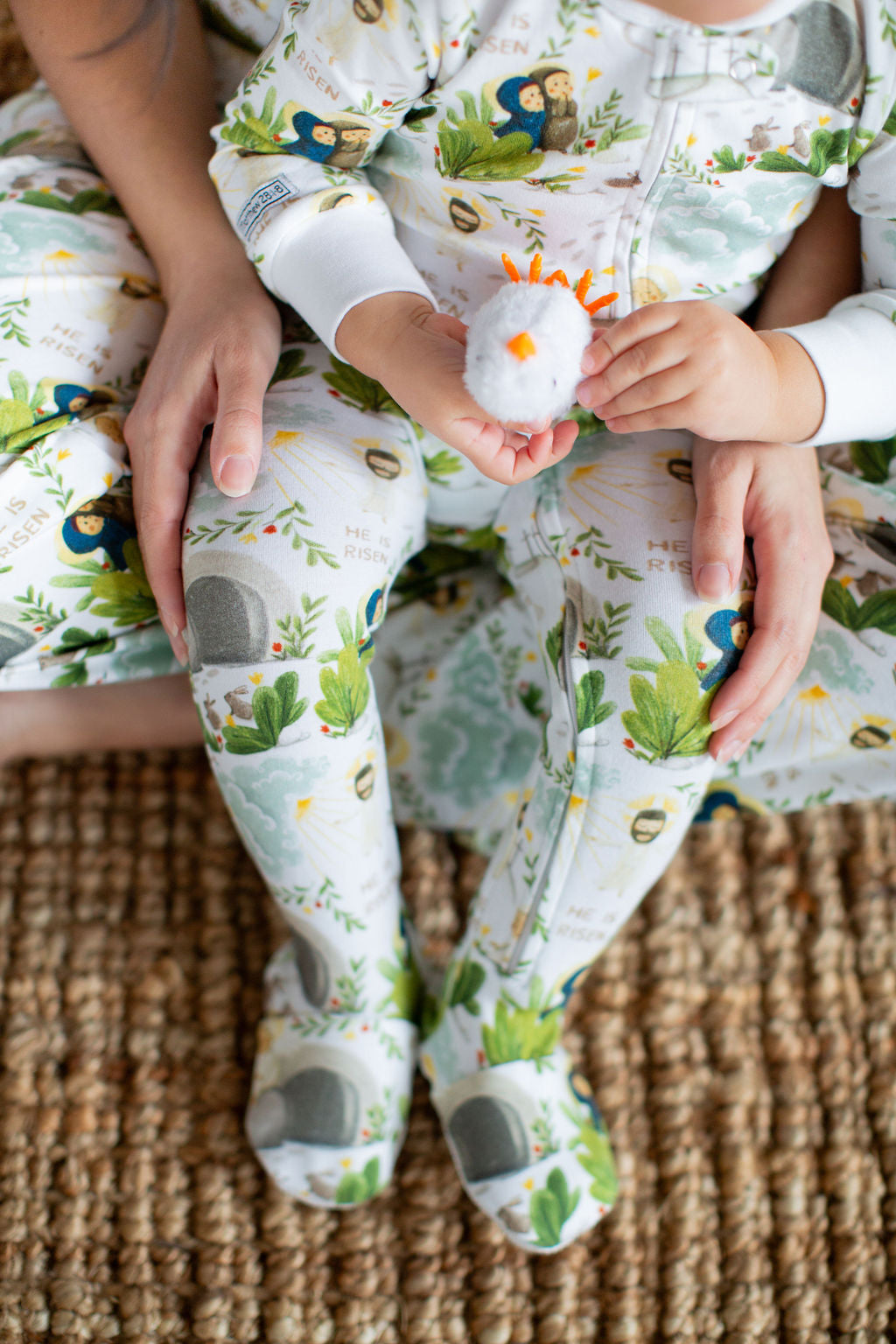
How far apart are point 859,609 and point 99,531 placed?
0.46 m

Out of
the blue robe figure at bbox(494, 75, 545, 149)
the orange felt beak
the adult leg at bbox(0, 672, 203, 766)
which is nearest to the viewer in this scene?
the orange felt beak

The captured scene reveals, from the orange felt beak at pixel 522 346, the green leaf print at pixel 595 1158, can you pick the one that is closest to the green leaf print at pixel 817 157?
the orange felt beak at pixel 522 346

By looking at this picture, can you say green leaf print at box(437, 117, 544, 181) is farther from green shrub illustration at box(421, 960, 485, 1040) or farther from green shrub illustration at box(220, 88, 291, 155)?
green shrub illustration at box(421, 960, 485, 1040)

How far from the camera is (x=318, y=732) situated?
54 cm

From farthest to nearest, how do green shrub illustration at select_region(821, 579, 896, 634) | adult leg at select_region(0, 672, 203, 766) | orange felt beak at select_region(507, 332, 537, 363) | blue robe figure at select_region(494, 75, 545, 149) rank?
adult leg at select_region(0, 672, 203, 766), green shrub illustration at select_region(821, 579, 896, 634), blue robe figure at select_region(494, 75, 545, 149), orange felt beak at select_region(507, 332, 537, 363)

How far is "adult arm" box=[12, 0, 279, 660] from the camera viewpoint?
56 centimetres

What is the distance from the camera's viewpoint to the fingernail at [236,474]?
1.70 ft

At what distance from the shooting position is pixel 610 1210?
2.19 feet

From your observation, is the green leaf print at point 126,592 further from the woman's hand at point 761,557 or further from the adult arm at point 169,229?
the woman's hand at point 761,557

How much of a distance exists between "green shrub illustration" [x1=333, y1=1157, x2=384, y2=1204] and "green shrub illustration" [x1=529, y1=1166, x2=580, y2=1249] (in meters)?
0.10

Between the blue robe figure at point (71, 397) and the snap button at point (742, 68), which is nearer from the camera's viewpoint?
the snap button at point (742, 68)

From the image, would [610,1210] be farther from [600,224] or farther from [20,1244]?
[600,224]

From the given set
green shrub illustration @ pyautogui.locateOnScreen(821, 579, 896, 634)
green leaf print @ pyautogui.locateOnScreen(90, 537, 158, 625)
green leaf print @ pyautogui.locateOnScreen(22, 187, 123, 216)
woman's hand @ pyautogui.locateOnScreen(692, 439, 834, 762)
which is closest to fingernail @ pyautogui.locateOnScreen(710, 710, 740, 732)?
woman's hand @ pyautogui.locateOnScreen(692, 439, 834, 762)

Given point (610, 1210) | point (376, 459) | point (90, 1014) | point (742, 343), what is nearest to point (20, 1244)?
point (90, 1014)
